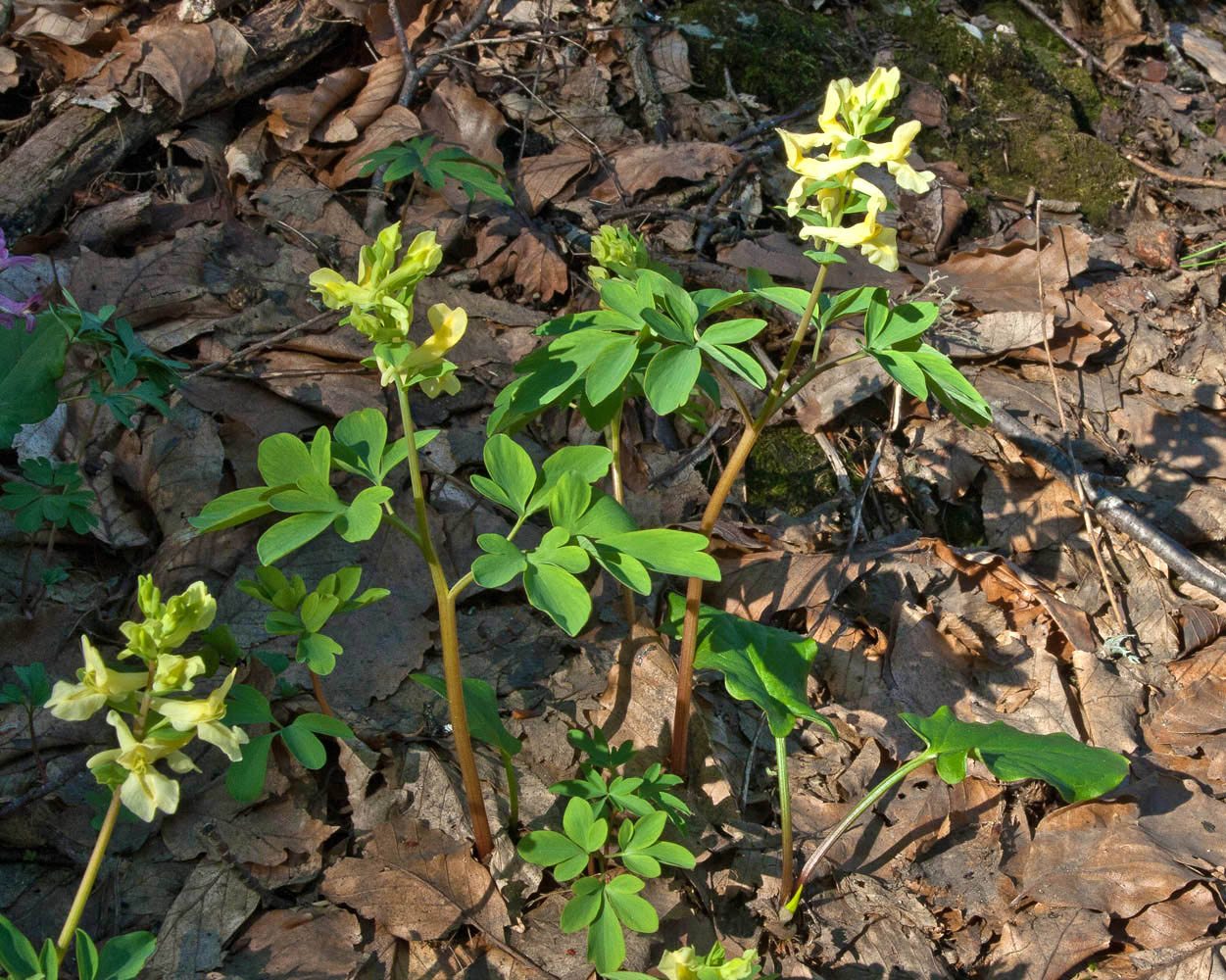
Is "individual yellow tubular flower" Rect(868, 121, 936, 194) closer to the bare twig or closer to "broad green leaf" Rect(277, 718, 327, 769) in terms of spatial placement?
"broad green leaf" Rect(277, 718, 327, 769)

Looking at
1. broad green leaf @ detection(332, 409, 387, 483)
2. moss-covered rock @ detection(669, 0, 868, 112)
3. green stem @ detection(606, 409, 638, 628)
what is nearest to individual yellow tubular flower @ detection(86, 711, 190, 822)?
broad green leaf @ detection(332, 409, 387, 483)

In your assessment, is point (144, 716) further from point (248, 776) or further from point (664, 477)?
point (664, 477)

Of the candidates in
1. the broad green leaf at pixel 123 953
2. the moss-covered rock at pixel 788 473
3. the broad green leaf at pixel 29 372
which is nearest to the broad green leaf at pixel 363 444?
the broad green leaf at pixel 29 372

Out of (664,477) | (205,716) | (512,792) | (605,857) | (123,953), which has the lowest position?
(605,857)

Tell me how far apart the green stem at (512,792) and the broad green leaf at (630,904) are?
350mm

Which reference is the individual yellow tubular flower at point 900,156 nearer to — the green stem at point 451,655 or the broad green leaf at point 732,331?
the broad green leaf at point 732,331

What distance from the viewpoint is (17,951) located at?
1523 mm

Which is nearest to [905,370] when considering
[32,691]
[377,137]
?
[32,691]

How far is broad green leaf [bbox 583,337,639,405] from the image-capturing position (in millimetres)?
1894

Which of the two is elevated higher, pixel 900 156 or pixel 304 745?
pixel 900 156

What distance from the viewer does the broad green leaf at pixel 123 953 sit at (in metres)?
1.59

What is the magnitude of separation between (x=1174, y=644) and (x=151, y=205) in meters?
3.87

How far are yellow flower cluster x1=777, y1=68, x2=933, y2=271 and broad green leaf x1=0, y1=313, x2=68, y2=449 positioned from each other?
1758 mm

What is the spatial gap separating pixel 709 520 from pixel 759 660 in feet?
1.23
